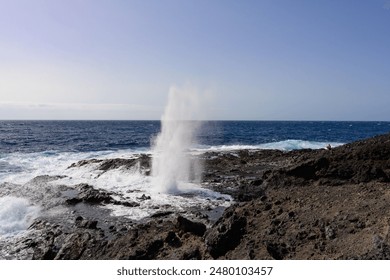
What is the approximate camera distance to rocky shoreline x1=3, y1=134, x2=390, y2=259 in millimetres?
8055

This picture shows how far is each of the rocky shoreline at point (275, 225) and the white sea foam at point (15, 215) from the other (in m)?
0.74

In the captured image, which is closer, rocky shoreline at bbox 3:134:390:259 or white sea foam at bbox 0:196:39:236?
rocky shoreline at bbox 3:134:390:259

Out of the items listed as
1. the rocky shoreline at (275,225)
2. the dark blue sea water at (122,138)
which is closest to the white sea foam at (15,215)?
the rocky shoreline at (275,225)

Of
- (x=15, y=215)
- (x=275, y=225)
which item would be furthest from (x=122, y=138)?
(x=275, y=225)

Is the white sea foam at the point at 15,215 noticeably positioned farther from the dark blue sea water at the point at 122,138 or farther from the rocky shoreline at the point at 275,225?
the dark blue sea water at the point at 122,138

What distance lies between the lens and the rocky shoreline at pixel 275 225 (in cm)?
805

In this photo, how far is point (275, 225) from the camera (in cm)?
941

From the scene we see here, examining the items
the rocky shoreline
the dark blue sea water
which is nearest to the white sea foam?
the rocky shoreline

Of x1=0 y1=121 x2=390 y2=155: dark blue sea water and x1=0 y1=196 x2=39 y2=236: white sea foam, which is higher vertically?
x1=0 y1=121 x2=390 y2=155: dark blue sea water

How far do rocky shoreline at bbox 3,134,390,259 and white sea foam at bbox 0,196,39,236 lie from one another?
0.74m

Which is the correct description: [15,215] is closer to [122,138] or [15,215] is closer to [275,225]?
[275,225]

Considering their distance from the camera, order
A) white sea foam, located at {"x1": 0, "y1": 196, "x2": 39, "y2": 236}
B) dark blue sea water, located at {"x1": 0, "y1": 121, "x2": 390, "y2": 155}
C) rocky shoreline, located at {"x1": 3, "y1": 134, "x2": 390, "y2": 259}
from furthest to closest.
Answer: dark blue sea water, located at {"x1": 0, "y1": 121, "x2": 390, "y2": 155} < white sea foam, located at {"x1": 0, "y1": 196, "x2": 39, "y2": 236} < rocky shoreline, located at {"x1": 3, "y1": 134, "x2": 390, "y2": 259}

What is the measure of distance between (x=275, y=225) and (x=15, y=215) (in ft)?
43.2

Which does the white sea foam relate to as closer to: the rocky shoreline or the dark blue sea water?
the rocky shoreline
